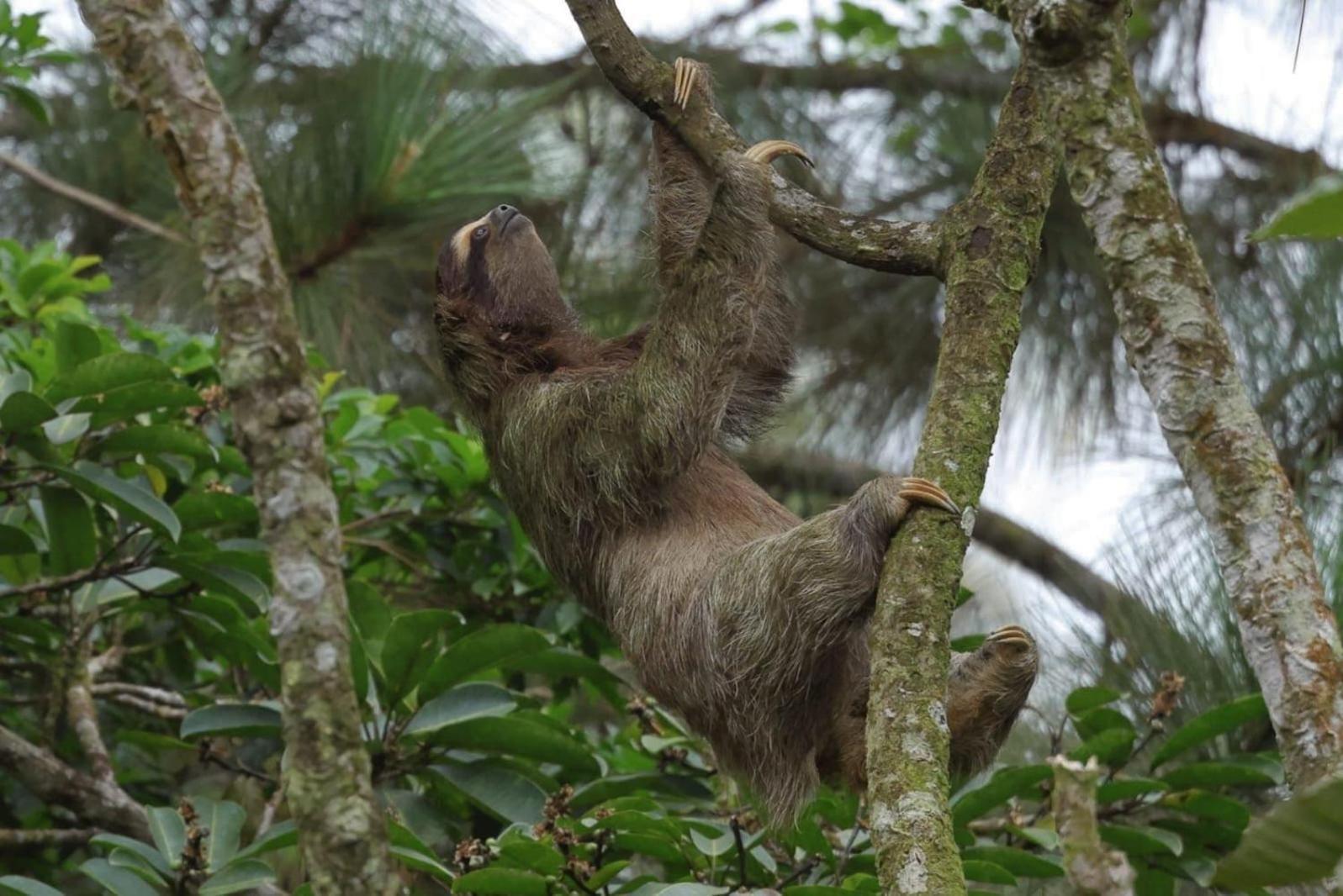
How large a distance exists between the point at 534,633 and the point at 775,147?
1.89 metres

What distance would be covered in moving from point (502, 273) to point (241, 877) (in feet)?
8.87

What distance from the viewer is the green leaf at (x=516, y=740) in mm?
5423

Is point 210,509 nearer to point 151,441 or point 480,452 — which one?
point 151,441

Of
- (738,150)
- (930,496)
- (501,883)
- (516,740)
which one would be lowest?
(501,883)

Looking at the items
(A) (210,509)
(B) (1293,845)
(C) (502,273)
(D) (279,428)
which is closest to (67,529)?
(A) (210,509)

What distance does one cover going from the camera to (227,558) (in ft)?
19.2

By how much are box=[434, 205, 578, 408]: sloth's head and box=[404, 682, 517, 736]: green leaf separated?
1.33 metres

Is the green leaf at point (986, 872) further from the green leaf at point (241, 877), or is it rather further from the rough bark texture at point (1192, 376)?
the green leaf at point (241, 877)

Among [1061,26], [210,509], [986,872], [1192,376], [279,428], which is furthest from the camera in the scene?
[210,509]

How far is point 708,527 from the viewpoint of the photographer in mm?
5730

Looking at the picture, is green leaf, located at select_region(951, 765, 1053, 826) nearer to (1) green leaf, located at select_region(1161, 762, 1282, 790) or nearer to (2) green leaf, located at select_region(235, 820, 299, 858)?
(1) green leaf, located at select_region(1161, 762, 1282, 790)

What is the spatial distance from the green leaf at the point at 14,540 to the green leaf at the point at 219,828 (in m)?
1.12

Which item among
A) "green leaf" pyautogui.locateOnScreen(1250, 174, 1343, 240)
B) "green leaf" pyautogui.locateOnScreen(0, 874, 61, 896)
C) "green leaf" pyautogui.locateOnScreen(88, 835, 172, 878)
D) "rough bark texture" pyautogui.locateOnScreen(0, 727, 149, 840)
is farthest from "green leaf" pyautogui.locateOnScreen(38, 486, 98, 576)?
"green leaf" pyautogui.locateOnScreen(1250, 174, 1343, 240)

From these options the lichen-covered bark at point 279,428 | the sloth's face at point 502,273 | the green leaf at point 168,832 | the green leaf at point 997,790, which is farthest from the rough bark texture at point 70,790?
the lichen-covered bark at point 279,428
